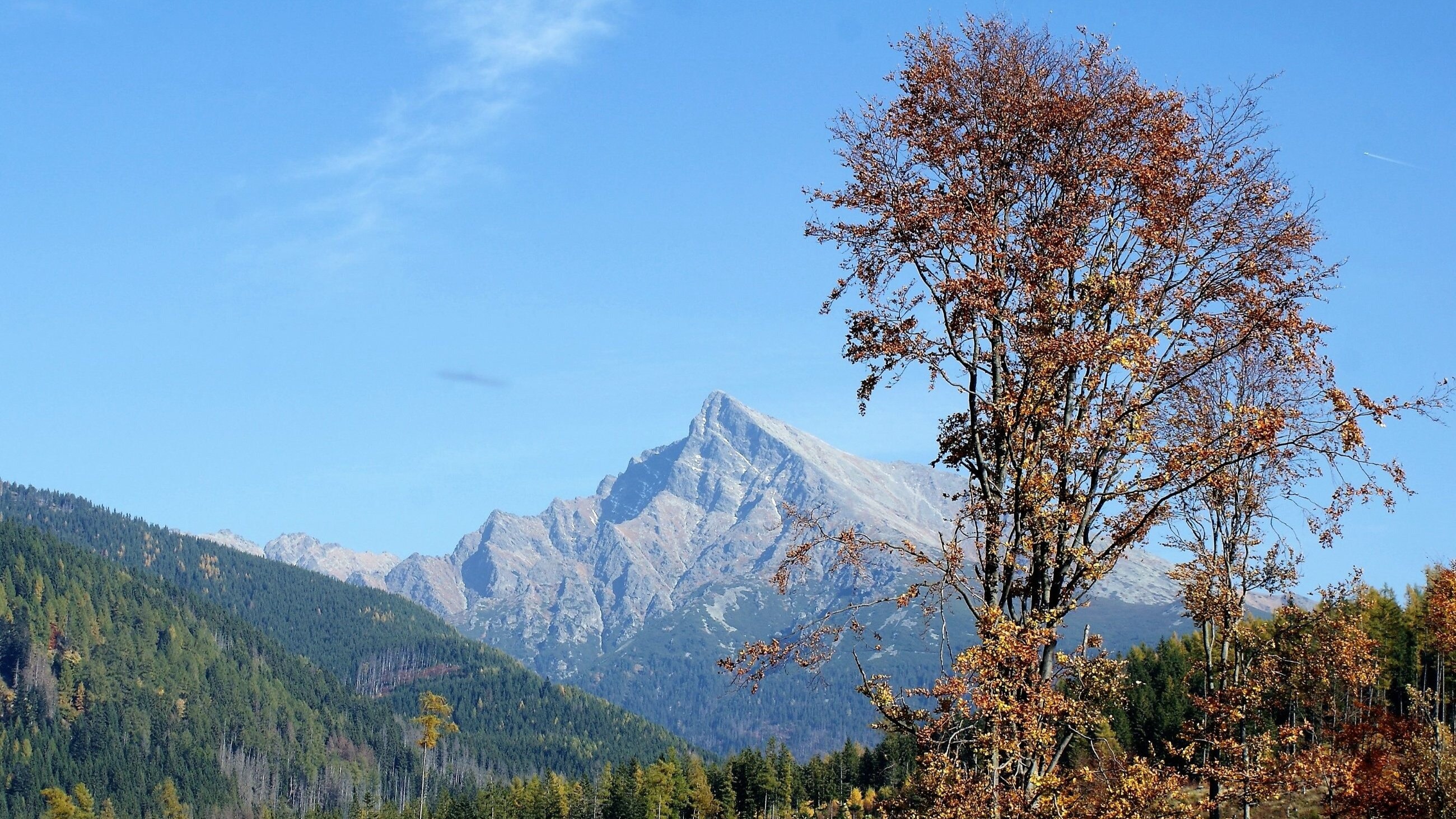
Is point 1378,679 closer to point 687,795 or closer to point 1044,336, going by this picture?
point 1044,336

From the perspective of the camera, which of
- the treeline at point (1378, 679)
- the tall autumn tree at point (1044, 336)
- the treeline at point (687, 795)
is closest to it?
the tall autumn tree at point (1044, 336)

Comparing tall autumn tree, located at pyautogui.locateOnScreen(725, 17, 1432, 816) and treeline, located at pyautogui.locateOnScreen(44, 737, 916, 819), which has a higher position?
tall autumn tree, located at pyautogui.locateOnScreen(725, 17, 1432, 816)

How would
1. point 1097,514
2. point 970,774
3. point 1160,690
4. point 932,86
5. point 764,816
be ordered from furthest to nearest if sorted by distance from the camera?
point 764,816
point 1160,690
point 932,86
point 1097,514
point 970,774

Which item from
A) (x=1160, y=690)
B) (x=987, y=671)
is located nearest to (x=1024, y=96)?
(x=987, y=671)

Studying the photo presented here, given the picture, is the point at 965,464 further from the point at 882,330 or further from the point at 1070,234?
the point at 1070,234

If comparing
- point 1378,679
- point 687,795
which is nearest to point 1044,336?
point 1378,679

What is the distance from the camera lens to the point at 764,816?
578ft

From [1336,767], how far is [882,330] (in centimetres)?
1604

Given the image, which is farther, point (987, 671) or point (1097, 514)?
point (1097, 514)

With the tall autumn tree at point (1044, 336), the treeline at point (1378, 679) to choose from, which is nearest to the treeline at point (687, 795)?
the treeline at point (1378, 679)

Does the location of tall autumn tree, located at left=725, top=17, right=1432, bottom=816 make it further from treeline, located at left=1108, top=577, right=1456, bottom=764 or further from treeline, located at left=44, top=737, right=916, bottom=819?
treeline, located at left=44, top=737, right=916, bottom=819

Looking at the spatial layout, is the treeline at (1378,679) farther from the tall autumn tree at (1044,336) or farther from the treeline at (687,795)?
the tall autumn tree at (1044,336)

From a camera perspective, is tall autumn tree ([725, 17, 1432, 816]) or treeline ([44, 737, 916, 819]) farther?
treeline ([44, 737, 916, 819])

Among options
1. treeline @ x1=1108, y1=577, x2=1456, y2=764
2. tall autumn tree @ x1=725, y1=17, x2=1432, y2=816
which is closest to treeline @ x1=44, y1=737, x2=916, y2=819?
treeline @ x1=1108, y1=577, x2=1456, y2=764
